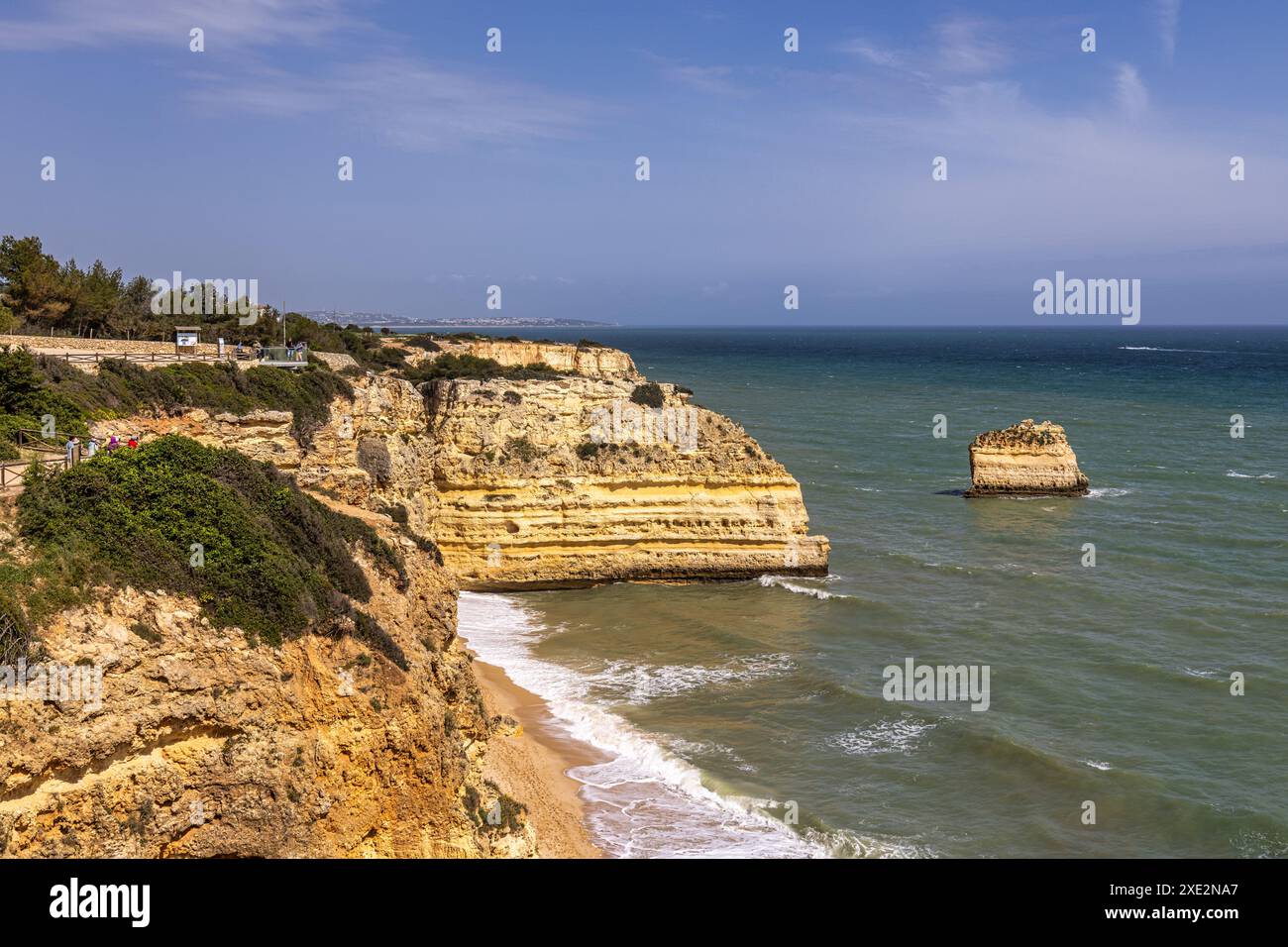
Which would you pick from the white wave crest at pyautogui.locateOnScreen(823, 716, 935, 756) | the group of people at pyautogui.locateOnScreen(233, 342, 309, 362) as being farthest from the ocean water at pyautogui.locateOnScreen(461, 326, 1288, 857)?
the group of people at pyautogui.locateOnScreen(233, 342, 309, 362)

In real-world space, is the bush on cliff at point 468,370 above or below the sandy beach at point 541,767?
above

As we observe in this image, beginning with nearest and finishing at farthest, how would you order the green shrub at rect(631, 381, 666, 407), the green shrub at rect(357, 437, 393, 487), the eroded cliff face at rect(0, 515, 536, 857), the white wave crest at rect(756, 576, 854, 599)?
the eroded cliff face at rect(0, 515, 536, 857) < the green shrub at rect(357, 437, 393, 487) < the white wave crest at rect(756, 576, 854, 599) < the green shrub at rect(631, 381, 666, 407)

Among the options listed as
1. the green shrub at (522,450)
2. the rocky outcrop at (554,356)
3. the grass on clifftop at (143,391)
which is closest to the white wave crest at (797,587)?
the green shrub at (522,450)

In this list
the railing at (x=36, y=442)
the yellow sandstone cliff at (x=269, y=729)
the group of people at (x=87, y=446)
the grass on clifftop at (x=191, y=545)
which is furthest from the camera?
the railing at (x=36, y=442)

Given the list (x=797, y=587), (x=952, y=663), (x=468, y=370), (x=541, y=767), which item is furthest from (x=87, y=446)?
(x=468, y=370)

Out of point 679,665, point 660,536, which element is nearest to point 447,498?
point 660,536

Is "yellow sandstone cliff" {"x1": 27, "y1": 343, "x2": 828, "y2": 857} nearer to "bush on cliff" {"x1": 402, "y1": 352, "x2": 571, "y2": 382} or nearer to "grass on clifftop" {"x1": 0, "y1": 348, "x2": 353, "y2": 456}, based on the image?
"grass on clifftop" {"x1": 0, "y1": 348, "x2": 353, "y2": 456}

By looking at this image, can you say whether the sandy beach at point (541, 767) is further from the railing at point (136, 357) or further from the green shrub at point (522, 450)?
the railing at point (136, 357)
